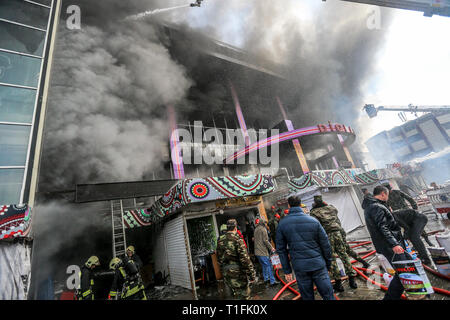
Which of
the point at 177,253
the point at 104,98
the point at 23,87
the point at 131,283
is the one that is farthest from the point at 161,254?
the point at 104,98

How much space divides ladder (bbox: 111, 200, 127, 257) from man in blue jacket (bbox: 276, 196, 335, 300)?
829 centimetres

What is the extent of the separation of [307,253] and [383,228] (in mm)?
1387

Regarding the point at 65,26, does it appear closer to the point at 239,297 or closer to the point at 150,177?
the point at 150,177

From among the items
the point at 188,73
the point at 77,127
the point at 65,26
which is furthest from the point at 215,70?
the point at 77,127

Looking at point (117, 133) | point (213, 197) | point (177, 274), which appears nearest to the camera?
point (213, 197)

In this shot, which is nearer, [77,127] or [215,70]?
[77,127]

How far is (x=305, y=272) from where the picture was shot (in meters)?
2.47

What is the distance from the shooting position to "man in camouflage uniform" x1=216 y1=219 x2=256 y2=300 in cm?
368

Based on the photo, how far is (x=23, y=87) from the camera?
18.8 ft

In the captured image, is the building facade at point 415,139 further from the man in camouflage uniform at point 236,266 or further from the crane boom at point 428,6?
the man in camouflage uniform at point 236,266

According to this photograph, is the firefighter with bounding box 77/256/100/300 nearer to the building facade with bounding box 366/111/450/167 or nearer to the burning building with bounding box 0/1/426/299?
the burning building with bounding box 0/1/426/299

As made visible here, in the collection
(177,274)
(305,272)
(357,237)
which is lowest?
(357,237)

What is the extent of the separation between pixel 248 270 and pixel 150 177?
11.6 m

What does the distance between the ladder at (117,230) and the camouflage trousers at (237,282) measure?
6779mm
